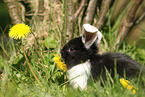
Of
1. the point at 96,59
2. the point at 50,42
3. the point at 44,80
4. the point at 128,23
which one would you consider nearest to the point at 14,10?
the point at 50,42

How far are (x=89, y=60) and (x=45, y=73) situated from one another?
30.7 inches

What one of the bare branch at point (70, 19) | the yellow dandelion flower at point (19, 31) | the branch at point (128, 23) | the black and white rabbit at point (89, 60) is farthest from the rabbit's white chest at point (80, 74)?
the branch at point (128, 23)

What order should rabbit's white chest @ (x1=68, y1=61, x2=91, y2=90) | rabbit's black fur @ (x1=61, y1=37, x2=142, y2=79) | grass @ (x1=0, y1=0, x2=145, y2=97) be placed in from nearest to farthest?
grass @ (x1=0, y1=0, x2=145, y2=97), rabbit's black fur @ (x1=61, y1=37, x2=142, y2=79), rabbit's white chest @ (x1=68, y1=61, x2=91, y2=90)

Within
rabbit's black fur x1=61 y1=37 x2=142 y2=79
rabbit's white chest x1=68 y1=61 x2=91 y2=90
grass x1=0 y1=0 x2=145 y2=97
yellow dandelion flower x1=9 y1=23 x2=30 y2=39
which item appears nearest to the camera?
yellow dandelion flower x1=9 y1=23 x2=30 y2=39

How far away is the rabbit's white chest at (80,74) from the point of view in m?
2.64

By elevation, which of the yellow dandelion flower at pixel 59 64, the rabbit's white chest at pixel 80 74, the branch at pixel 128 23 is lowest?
the rabbit's white chest at pixel 80 74

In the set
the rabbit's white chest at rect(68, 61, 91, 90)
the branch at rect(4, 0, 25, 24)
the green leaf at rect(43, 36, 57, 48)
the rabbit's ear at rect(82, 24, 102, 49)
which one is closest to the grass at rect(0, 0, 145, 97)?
the green leaf at rect(43, 36, 57, 48)

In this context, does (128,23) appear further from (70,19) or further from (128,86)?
(128,86)

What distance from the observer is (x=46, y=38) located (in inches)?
136

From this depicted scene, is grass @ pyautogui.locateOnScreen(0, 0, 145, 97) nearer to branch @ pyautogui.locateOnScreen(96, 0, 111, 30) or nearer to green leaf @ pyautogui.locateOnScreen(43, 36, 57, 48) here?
green leaf @ pyautogui.locateOnScreen(43, 36, 57, 48)

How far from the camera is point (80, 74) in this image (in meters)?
2.71

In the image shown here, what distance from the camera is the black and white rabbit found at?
2.51 metres

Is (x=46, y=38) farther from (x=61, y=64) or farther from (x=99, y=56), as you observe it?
(x=99, y=56)

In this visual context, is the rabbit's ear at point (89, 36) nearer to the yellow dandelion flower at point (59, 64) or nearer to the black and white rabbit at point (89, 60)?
the black and white rabbit at point (89, 60)
